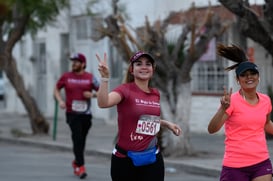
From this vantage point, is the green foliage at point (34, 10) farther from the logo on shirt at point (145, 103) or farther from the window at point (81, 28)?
the logo on shirt at point (145, 103)

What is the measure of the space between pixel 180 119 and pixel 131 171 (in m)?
6.57

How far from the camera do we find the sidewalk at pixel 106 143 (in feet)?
40.6

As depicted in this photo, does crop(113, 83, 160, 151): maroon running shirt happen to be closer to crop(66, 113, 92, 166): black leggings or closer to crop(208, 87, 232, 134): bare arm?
crop(208, 87, 232, 134): bare arm

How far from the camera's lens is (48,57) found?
80.0 ft

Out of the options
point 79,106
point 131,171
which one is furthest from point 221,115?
point 79,106

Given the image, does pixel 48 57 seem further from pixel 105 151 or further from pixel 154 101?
pixel 154 101

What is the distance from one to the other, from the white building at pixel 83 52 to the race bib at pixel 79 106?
6.30m

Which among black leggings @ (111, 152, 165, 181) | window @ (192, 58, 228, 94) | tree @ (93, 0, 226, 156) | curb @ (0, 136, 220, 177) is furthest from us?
window @ (192, 58, 228, 94)

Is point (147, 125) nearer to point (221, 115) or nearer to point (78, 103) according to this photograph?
point (221, 115)

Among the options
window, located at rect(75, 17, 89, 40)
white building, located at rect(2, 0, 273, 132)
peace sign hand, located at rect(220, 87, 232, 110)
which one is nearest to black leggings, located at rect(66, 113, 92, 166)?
peace sign hand, located at rect(220, 87, 232, 110)

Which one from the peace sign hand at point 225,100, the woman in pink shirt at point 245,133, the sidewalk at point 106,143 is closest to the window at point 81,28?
the sidewalk at point 106,143

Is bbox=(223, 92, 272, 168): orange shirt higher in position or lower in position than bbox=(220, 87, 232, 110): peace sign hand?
lower

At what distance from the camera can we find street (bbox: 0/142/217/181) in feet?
38.0

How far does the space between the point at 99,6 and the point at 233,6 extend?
10992mm
